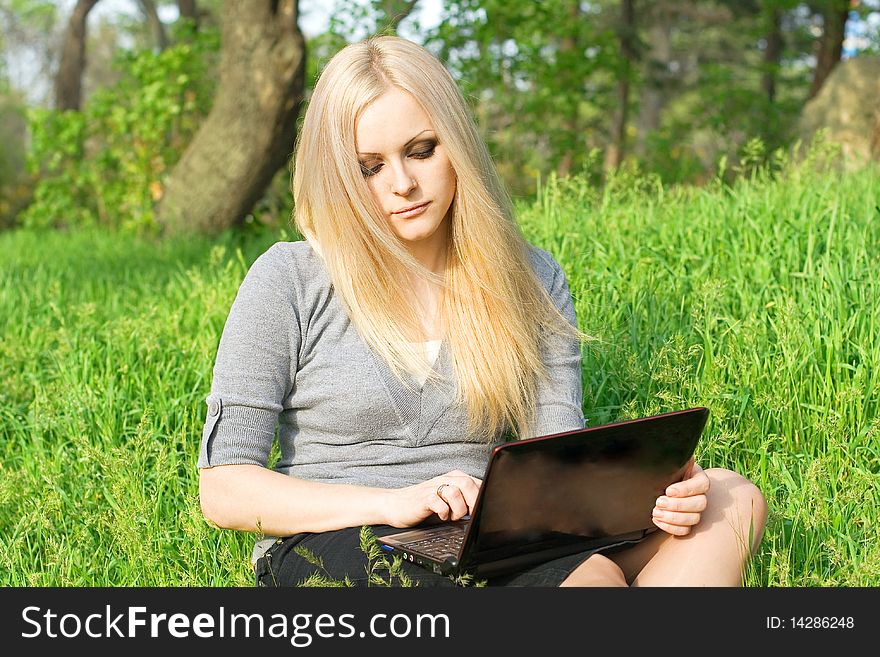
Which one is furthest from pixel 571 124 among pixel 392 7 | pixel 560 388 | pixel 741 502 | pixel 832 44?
pixel 741 502

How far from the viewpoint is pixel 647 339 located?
12.4ft

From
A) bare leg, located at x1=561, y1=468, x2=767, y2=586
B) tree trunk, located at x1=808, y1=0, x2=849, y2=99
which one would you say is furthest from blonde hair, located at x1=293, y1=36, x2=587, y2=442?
tree trunk, located at x1=808, y1=0, x2=849, y2=99

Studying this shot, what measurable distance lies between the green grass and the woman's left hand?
0.79 ft

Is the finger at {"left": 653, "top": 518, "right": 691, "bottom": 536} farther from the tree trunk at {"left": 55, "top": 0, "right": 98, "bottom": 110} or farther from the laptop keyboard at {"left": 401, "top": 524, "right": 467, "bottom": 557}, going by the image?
the tree trunk at {"left": 55, "top": 0, "right": 98, "bottom": 110}

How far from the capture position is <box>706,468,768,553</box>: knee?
89.1 inches

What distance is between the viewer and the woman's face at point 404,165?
2.41 metres

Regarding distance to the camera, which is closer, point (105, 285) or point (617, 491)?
point (617, 491)

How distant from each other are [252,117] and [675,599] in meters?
6.44

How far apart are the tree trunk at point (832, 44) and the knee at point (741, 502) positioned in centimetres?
1080

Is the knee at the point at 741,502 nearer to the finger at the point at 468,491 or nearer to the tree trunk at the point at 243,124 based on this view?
the finger at the point at 468,491

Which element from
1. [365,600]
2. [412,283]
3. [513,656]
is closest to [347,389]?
[412,283]

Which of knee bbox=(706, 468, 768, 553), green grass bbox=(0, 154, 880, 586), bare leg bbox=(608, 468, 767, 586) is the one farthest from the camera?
green grass bbox=(0, 154, 880, 586)

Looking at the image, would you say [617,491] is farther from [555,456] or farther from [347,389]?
[347,389]

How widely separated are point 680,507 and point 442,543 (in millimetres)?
531
